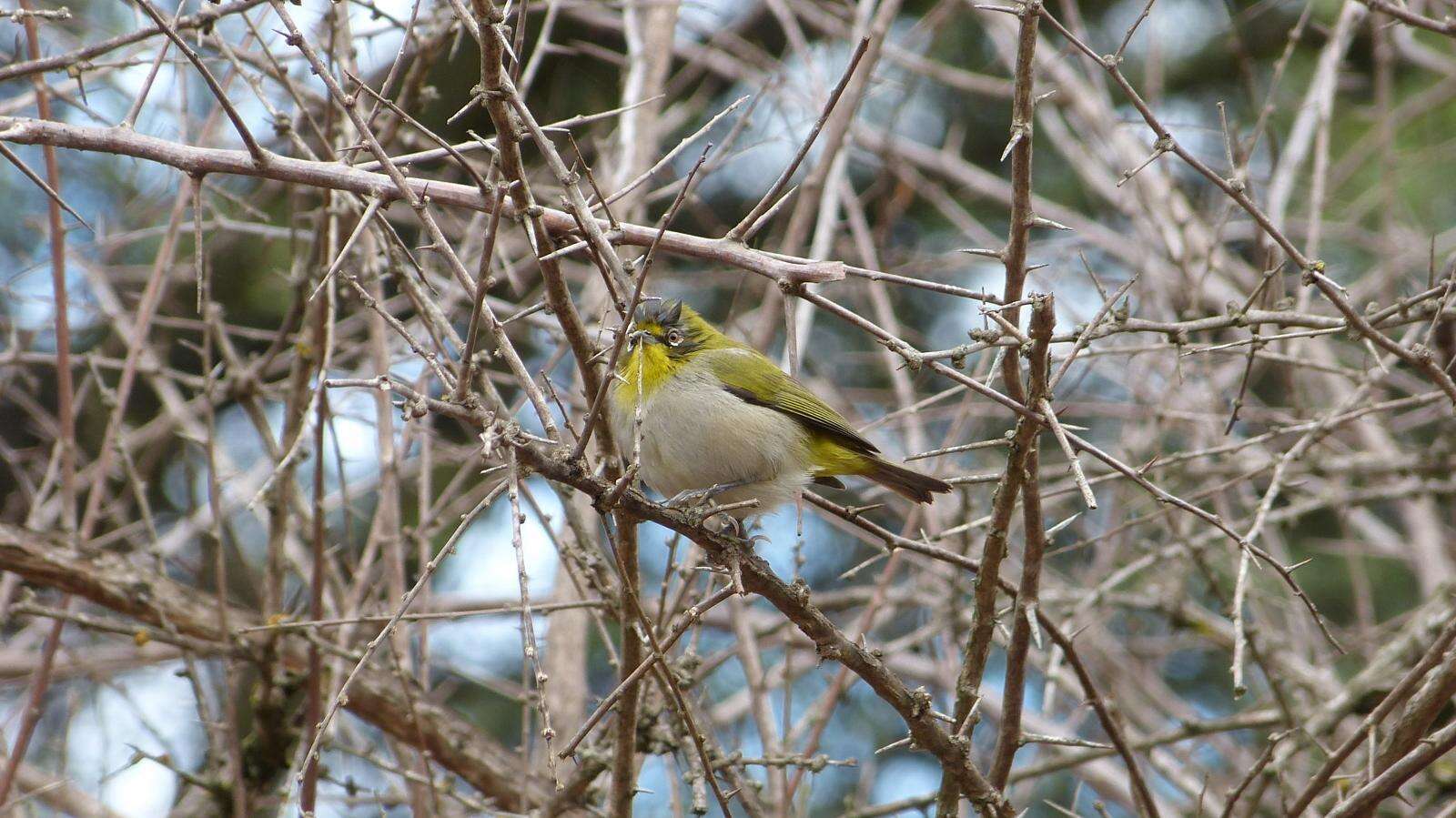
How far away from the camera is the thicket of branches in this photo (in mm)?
2982

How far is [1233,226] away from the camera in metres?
8.15

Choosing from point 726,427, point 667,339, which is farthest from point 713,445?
point 667,339

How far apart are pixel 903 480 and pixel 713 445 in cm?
76

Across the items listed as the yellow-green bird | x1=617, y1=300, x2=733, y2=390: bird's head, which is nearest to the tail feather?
the yellow-green bird

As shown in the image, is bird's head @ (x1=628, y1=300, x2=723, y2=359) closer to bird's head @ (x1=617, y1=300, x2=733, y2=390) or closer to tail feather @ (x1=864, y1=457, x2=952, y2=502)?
bird's head @ (x1=617, y1=300, x2=733, y2=390)

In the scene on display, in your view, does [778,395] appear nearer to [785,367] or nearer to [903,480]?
[903,480]

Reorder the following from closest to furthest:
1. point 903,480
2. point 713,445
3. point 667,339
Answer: point 713,445 → point 903,480 → point 667,339

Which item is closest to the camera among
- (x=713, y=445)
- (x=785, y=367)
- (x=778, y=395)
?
(x=713, y=445)

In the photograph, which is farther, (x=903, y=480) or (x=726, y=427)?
(x=903, y=480)

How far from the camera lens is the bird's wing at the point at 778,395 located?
458 centimetres

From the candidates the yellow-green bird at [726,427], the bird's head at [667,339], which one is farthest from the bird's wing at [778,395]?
the bird's head at [667,339]

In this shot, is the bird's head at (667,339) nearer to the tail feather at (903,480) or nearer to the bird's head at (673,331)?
the bird's head at (673,331)

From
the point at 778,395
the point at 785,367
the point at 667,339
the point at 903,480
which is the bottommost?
the point at 903,480

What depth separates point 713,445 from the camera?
4324 mm
